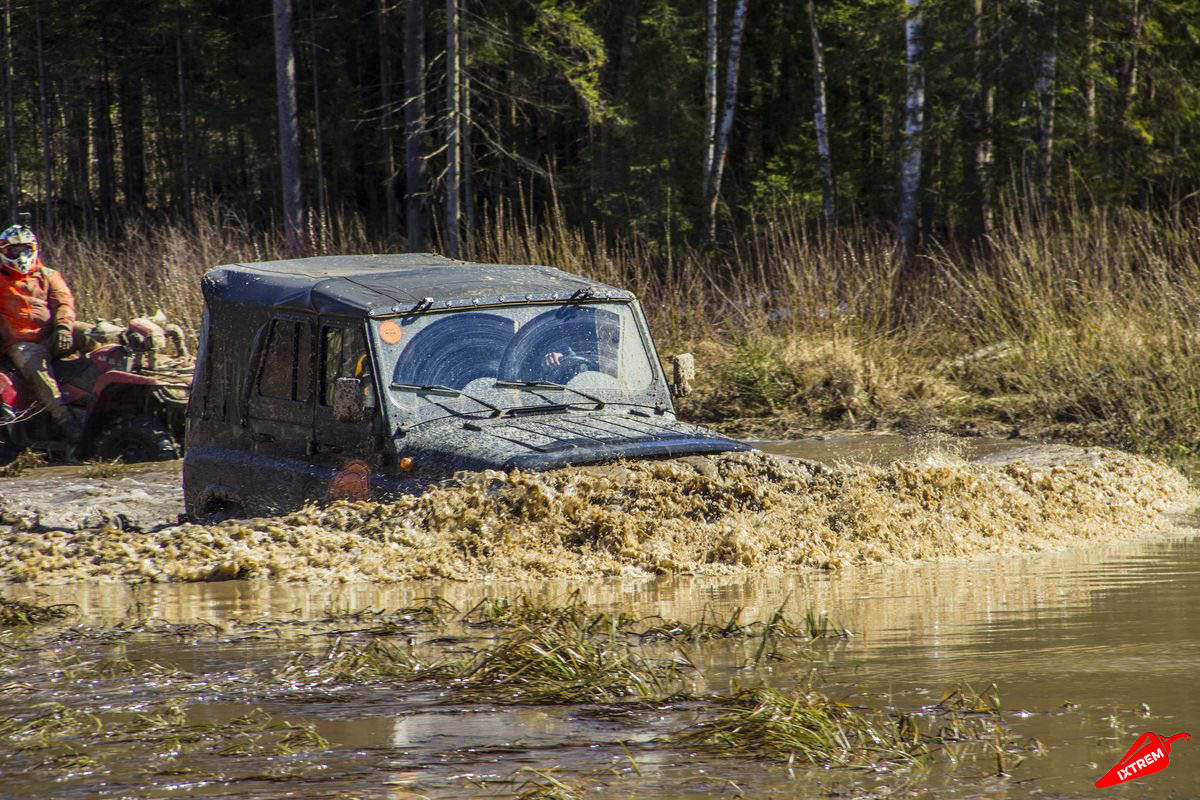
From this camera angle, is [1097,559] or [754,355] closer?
[1097,559]

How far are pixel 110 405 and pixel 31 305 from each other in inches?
44.6

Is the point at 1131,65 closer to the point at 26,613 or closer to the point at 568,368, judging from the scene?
the point at 568,368

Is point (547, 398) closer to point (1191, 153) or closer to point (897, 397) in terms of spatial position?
point (897, 397)

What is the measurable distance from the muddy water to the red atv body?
5390 millimetres

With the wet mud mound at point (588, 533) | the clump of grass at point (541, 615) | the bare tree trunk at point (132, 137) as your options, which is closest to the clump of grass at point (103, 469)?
the wet mud mound at point (588, 533)

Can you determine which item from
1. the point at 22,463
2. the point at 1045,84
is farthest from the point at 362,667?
the point at 1045,84

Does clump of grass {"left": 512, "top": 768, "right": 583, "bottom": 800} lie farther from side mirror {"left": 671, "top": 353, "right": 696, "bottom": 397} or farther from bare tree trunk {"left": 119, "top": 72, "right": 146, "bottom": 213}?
bare tree trunk {"left": 119, "top": 72, "right": 146, "bottom": 213}

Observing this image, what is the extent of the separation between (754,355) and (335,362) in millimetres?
7530

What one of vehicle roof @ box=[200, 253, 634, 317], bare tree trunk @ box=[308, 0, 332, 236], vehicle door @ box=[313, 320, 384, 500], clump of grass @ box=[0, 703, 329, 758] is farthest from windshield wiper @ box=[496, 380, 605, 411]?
bare tree trunk @ box=[308, 0, 332, 236]

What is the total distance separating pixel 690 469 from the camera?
653 centimetres

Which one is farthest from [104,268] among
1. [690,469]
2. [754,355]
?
[690,469]

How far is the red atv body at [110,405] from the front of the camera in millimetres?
11938

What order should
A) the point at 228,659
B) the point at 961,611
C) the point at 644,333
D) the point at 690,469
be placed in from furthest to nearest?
1. the point at 644,333
2. the point at 690,469
3. the point at 961,611
4. the point at 228,659

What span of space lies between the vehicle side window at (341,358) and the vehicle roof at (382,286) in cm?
11
